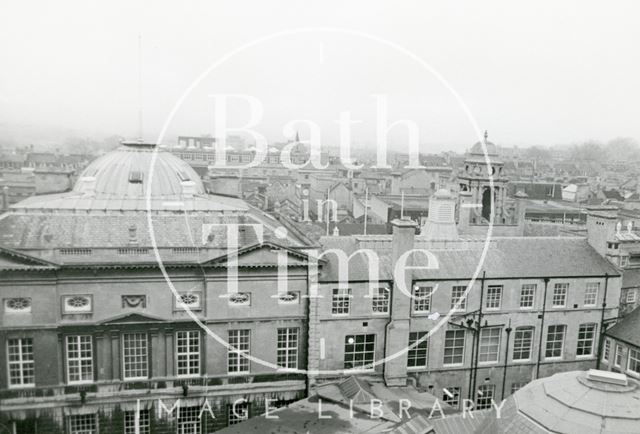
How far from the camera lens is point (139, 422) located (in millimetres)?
28062

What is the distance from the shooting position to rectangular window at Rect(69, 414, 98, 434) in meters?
27.3

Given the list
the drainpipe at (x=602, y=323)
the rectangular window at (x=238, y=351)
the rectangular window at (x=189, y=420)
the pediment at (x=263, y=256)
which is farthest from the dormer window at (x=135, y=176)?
the drainpipe at (x=602, y=323)

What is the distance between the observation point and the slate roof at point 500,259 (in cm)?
3111

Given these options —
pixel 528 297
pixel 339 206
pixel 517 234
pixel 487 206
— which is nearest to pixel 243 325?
pixel 528 297

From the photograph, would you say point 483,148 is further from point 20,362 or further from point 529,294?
point 20,362

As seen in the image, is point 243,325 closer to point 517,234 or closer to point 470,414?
point 470,414

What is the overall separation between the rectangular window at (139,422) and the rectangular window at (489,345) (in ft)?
58.2

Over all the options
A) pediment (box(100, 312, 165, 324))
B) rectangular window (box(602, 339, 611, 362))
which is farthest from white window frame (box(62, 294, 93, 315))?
rectangular window (box(602, 339, 611, 362))

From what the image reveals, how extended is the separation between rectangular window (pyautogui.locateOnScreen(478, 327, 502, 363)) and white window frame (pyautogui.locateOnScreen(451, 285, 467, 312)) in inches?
75.9

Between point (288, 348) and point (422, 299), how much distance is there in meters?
7.56

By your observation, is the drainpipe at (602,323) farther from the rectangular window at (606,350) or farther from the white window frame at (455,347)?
the white window frame at (455,347)

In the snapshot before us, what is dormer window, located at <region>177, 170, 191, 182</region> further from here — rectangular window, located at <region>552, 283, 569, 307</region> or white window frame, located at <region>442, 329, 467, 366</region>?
rectangular window, located at <region>552, 283, 569, 307</region>

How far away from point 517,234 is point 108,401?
32160 millimetres

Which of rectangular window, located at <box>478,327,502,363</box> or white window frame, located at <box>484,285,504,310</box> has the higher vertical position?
white window frame, located at <box>484,285,504,310</box>
